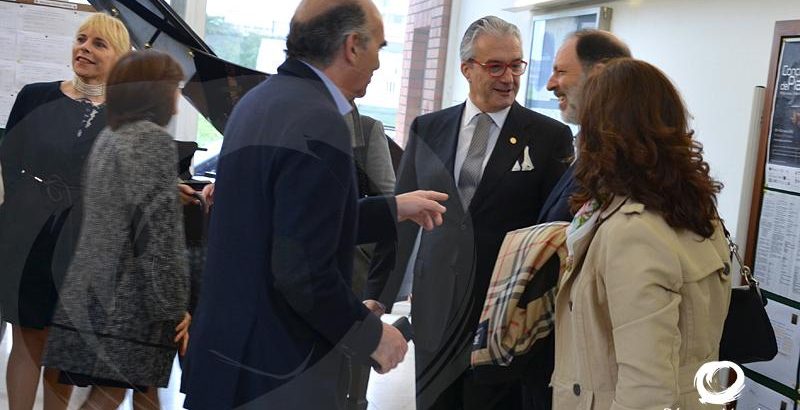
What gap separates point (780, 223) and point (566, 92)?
2.37 feet

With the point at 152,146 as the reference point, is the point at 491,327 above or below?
below

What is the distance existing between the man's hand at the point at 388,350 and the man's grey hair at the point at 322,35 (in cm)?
52

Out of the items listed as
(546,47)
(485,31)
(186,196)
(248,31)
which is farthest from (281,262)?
(248,31)

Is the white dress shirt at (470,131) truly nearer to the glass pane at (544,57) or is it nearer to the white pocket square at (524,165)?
the white pocket square at (524,165)

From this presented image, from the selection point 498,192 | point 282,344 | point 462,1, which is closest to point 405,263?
point 498,192

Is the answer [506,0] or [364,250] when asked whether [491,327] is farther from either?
[506,0]

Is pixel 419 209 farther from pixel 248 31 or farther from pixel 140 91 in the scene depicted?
pixel 248 31

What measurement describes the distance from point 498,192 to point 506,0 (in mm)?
2885

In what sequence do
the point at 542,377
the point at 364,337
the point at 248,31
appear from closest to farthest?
1. the point at 364,337
2. the point at 542,377
3. the point at 248,31

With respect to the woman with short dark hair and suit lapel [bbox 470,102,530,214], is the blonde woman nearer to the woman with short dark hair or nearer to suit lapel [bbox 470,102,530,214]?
the woman with short dark hair

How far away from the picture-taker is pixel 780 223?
7.86 feet

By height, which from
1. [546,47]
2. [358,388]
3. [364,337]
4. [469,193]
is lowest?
[358,388]

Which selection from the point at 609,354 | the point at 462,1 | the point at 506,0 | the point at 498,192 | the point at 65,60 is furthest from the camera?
the point at 462,1

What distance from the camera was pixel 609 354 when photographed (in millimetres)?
1569
